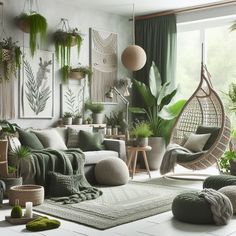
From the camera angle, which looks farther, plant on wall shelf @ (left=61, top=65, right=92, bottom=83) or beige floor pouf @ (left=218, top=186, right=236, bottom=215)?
plant on wall shelf @ (left=61, top=65, right=92, bottom=83)

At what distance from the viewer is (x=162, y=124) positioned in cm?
737

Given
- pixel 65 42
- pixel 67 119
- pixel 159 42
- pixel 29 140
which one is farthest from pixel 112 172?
pixel 159 42

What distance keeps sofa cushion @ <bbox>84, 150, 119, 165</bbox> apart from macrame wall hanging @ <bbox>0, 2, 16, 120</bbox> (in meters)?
1.32

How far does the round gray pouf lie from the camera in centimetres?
559

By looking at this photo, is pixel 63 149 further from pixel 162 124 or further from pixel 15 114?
pixel 162 124

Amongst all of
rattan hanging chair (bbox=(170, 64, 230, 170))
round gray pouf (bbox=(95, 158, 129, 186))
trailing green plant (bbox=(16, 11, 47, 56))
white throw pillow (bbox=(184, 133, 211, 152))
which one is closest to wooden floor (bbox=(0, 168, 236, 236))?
round gray pouf (bbox=(95, 158, 129, 186))

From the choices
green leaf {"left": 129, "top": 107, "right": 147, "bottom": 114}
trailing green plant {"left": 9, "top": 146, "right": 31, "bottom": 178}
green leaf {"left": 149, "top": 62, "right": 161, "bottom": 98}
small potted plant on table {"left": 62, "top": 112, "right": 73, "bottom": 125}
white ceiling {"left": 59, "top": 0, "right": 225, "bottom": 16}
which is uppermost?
white ceiling {"left": 59, "top": 0, "right": 225, "bottom": 16}

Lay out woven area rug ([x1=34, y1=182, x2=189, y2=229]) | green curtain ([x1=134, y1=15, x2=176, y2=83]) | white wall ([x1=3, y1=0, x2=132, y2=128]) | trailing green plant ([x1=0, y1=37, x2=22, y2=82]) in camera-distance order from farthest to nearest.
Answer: green curtain ([x1=134, y1=15, x2=176, y2=83]) < white wall ([x1=3, y1=0, x2=132, y2=128]) < trailing green plant ([x1=0, y1=37, x2=22, y2=82]) < woven area rug ([x1=34, y1=182, x2=189, y2=229])

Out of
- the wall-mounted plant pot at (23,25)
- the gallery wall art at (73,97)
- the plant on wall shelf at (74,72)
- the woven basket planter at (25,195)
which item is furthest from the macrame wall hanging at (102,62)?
the woven basket planter at (25,195)

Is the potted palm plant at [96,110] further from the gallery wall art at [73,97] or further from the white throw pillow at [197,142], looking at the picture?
the white throw pillow at [197,142]

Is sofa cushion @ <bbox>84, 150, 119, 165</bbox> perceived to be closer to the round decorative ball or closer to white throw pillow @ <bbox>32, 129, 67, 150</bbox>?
white throw pillow @ <bbox>32, 129, 67, 150</bbox>

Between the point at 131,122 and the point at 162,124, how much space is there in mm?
834

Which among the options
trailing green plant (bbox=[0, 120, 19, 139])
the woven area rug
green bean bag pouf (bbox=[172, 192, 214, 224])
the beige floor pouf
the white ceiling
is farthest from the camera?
the white ceiling

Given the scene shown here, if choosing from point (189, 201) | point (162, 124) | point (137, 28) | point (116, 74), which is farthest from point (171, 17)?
point (189, 201)
